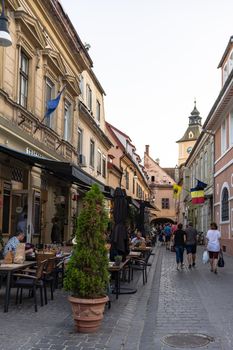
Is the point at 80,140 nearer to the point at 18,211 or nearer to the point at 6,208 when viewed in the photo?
the point at 18,211

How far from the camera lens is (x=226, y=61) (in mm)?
27188

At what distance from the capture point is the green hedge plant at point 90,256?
656 cm

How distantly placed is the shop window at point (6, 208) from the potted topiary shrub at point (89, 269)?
670 centimetres

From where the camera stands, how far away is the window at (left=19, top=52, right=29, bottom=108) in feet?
46.2

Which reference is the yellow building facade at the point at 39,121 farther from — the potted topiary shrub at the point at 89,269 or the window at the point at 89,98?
the potted topiary shrub at the point at 89,269

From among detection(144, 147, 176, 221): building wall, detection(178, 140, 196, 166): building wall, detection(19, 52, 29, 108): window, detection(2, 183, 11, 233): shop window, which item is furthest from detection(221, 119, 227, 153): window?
detection(144, 147, 176, 221): building wall

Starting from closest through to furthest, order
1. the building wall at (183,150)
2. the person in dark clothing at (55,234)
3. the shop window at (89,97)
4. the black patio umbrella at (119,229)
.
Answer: the black patio umbrella at (119,229) → the person in dark clothing at (55,234) → the shop window at (89,97) → the building wall at (183,150)

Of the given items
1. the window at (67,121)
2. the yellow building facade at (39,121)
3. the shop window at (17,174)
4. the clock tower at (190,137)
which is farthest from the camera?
the clock tower at (190,137)

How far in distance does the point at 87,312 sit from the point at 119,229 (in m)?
4.58

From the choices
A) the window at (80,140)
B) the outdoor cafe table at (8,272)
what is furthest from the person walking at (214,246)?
the window at (80,140)

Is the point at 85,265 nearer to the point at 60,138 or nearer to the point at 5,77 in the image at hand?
the point at 5,77

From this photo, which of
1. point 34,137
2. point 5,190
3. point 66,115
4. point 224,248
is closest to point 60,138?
point 66,115

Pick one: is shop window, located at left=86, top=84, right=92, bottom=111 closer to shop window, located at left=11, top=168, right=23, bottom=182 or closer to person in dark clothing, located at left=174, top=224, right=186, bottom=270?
person in dark clothing, located at left=174, top=224, right=186, bottom=270

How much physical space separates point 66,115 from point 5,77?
7.98m
